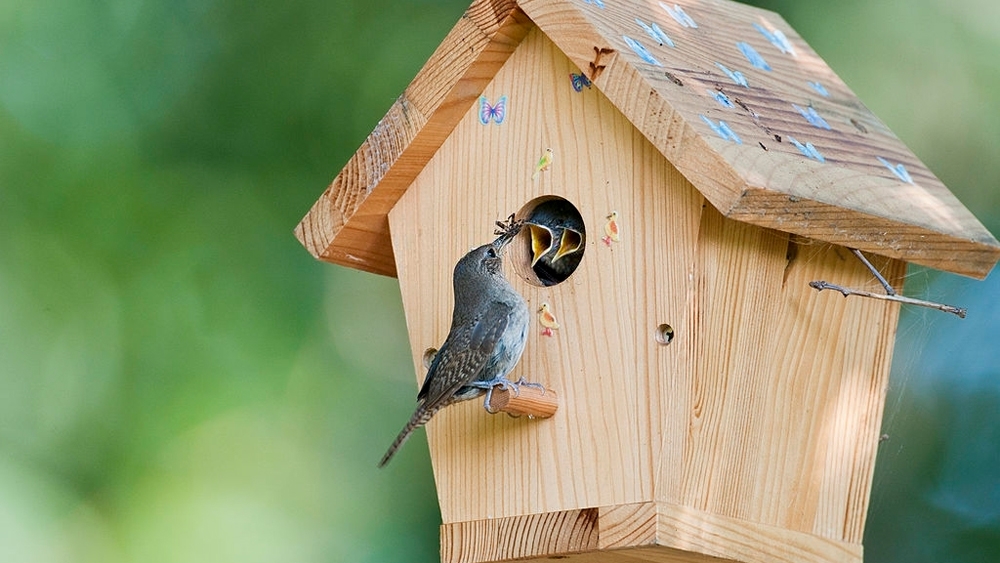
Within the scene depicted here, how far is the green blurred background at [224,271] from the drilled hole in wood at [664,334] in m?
2.60

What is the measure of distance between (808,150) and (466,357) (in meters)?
0.90

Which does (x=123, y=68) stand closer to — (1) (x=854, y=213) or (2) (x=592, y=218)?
(2) (x=592, y=218)

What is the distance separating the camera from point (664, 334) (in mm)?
2881

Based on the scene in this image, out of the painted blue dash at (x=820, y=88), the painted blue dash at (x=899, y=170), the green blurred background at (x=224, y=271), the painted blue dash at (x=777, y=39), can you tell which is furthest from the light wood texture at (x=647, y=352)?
the green blurred background at (x=224, y=271)

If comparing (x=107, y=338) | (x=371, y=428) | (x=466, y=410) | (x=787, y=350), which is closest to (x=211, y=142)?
(x=107, y=338)

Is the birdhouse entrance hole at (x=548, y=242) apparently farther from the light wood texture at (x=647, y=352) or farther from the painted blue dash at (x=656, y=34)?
the painted blue dash at (x=656, y=34)

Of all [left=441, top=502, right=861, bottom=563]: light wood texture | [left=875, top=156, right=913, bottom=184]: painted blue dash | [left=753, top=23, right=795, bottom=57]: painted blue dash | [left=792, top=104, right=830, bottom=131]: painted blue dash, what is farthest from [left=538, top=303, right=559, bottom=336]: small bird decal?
[left=753, top=23, right=795, bottom=57]: painted blue dash

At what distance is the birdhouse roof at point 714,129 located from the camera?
9.16 ft

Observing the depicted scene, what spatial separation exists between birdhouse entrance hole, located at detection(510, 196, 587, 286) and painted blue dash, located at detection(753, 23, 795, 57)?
96 centimetres

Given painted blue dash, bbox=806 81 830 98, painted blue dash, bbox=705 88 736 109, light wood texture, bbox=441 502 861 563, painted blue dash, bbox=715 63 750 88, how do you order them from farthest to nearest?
painted blue dash, bbox=806 81 830 98, painted blue dash, bbox=715 63 750 88, painted blue dash, bbox=705 88 736 109, light wood texture, bbox=441 502 861 563

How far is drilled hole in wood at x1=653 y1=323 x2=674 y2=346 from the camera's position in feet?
9.41

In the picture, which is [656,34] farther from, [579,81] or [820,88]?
[820,88]

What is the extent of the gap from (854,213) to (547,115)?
0.76 meters

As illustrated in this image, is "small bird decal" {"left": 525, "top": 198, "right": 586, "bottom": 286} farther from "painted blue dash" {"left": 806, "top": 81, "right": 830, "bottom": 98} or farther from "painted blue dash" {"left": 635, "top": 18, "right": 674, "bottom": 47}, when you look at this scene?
"painted blue dash" {"left": 806, "top": 81, "right": 830, "bottom": 98}
